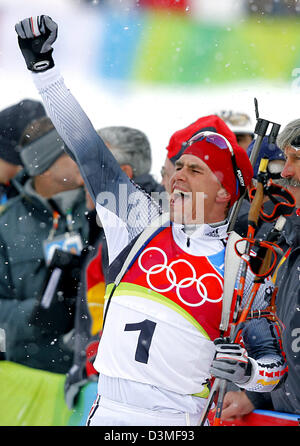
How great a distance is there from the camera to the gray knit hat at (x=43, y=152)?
5.24 m

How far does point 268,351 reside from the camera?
3.20 meters

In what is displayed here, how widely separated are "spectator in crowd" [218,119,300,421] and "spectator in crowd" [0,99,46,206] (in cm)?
265

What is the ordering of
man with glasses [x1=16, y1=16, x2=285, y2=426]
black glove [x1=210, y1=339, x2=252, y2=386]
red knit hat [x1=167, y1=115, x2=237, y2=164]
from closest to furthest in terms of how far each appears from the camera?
black glove [x1=210, y1=339, x2=252, y2=386]
man with glasses [x1=16, y1=16, x2=285, y2=426]
red knit hat [x1=167, y1=115, x2=237, y2=164]

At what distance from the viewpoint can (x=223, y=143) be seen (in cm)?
337

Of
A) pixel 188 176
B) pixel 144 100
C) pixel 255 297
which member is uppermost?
pixel 188 176

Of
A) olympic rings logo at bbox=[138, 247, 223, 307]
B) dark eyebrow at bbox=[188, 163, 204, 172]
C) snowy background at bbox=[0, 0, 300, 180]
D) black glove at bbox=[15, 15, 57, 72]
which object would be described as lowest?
snowy background at bbox=[0, 0, 300, 180]

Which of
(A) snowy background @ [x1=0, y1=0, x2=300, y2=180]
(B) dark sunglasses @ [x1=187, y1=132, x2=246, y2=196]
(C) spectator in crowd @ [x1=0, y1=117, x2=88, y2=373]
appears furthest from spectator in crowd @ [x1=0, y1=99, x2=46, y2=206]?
(A) snowy background @ [x1=0, y1=0, x2=300, y2=180]

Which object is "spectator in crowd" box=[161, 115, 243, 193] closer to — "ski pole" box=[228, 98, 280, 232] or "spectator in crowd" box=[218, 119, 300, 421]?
"ski pole" box=[228, 98, 280, 232]

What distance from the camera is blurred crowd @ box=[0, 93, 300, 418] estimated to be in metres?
3.99

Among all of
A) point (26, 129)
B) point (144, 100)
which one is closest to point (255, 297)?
point (26, 129)

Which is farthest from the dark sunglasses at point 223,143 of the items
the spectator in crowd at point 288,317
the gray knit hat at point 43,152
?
the gray knit hat at point 43,152

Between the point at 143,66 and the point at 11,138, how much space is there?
7247 millimetres

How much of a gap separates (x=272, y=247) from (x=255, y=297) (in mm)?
253
